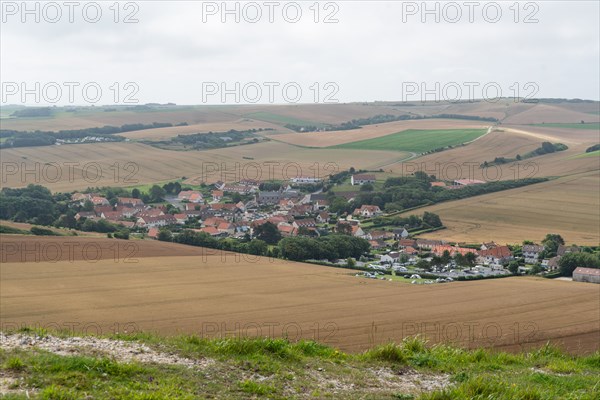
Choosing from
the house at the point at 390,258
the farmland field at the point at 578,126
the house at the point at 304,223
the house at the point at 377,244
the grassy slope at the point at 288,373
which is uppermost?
the farmland field at the point at 578,126

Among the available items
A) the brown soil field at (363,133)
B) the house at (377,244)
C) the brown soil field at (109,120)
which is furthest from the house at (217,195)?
the brown soil field at (109,120)

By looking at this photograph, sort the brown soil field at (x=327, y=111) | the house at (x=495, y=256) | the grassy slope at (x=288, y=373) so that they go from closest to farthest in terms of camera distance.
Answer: the grassy slope at (x=288, y=373)
the house at (x=495, y=256)
the brown soil field at (x=327, y=111)

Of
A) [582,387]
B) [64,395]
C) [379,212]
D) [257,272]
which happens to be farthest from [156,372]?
[379,212]

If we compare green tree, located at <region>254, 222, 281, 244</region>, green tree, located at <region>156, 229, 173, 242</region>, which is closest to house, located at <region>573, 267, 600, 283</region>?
green tree, located at <region>254, 222, 281, 244</region>

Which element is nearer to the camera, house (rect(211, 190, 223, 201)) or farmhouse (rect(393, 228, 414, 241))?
farmhouse (rect(393, 228, 414, 241))

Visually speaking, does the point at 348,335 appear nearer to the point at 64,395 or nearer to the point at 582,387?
the point at 582,387

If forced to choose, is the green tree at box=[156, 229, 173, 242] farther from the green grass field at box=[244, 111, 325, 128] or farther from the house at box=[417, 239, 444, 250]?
the green grass field at box=[244, 111, 325, 128]

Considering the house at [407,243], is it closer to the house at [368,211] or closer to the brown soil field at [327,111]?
the house at [368,211]
